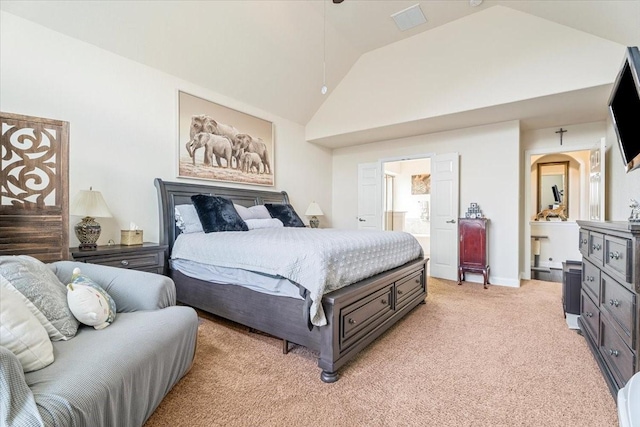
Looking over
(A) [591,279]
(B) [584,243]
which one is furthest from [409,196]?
(A) [591,279]

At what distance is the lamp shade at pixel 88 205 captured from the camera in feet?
8.38

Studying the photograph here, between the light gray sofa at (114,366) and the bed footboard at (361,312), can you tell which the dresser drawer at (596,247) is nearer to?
the bed footboard at (361,312)

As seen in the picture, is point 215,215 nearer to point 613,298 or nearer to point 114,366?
point 114,366

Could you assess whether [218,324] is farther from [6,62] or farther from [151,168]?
[6,62]

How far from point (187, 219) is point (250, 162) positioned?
5.02 ft

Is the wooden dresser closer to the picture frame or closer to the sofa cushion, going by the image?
the sofa cushion

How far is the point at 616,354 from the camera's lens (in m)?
1.65

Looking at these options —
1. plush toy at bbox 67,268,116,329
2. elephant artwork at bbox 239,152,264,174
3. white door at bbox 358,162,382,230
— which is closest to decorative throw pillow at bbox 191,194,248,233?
elephant artwork at bbox 239,152,264,174

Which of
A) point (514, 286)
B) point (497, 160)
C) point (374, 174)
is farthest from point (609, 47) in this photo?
point (374, 174)

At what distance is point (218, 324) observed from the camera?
2.77 m

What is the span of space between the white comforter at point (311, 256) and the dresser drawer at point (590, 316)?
144 cm

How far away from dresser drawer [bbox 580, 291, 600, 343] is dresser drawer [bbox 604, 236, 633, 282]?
0.47 meters

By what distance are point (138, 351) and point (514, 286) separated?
471cm

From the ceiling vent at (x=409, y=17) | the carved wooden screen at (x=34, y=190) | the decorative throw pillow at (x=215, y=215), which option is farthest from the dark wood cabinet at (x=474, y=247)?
the carved wooden screen at (x=34, y=190)
